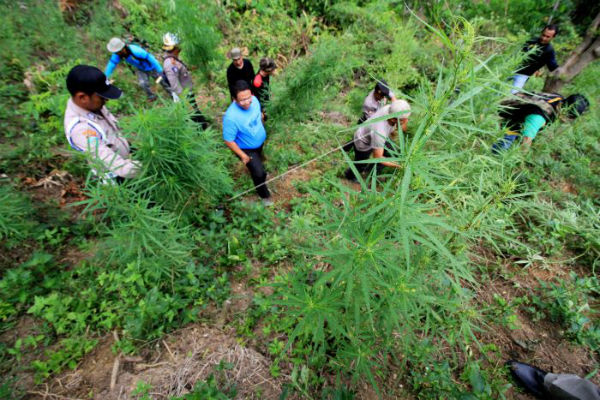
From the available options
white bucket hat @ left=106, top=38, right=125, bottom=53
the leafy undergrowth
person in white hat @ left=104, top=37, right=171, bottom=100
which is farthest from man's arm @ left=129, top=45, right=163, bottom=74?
the leafy undergrowth

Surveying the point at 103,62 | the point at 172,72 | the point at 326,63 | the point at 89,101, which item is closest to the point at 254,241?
the point at 89,101

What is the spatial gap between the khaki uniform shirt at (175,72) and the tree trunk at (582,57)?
21.4 ft

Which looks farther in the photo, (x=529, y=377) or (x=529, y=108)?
(x=529, y=108)

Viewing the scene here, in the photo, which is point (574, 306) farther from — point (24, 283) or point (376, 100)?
point (24, 283)

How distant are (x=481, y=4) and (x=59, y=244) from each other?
46.3 ft

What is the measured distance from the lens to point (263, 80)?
4004mm

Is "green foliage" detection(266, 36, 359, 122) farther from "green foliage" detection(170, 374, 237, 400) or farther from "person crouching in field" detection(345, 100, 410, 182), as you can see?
"green foliage" detection(170, 374, 237, 400)

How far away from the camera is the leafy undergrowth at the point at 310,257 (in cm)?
154

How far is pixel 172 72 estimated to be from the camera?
4070mm

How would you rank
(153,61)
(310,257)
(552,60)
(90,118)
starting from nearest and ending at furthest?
(90,118), (310,257), (153,61), (552,60)

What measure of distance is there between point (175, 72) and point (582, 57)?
268 inches

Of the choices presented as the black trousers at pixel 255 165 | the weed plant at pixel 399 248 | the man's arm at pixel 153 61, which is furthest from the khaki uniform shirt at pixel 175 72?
the weed plant at pixel 399 248

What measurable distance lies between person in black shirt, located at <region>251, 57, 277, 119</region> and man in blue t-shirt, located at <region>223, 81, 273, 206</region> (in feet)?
2.42

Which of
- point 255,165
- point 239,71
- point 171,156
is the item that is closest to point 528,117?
point 255,165
